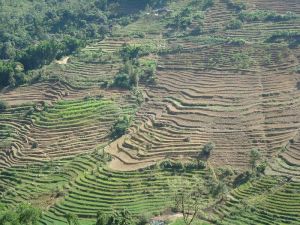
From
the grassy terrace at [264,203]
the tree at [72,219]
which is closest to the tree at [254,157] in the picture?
the grassy terrace at [264,203]

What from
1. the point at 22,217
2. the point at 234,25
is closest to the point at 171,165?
the point at 22,217

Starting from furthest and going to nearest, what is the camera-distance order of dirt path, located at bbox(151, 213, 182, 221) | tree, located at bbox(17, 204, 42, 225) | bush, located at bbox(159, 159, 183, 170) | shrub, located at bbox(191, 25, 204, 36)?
1. shrub, located at bbox(191, 25, 204, 36)
2. bush, located at bbox(159, 159, 183, 170)
3. dirt path, located at bbox(151, 213, 182, 221)
4. tree, located at bbox(17, 204, 42, 225)

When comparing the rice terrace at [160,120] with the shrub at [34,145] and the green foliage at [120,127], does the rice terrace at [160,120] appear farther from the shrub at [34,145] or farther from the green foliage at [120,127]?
the shrub at [34,145]

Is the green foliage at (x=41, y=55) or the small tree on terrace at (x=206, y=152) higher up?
the green foliage at (x=41, y=55)

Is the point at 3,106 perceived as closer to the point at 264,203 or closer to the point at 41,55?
the point at 41,55

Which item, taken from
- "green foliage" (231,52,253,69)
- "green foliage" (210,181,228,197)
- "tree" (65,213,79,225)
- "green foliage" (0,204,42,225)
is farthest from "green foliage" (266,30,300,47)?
"green foliage" (0,204,42,225)

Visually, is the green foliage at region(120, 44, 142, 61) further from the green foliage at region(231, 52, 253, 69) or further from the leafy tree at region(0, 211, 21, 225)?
the leafy tree at region(0, 211, 21, 225)
